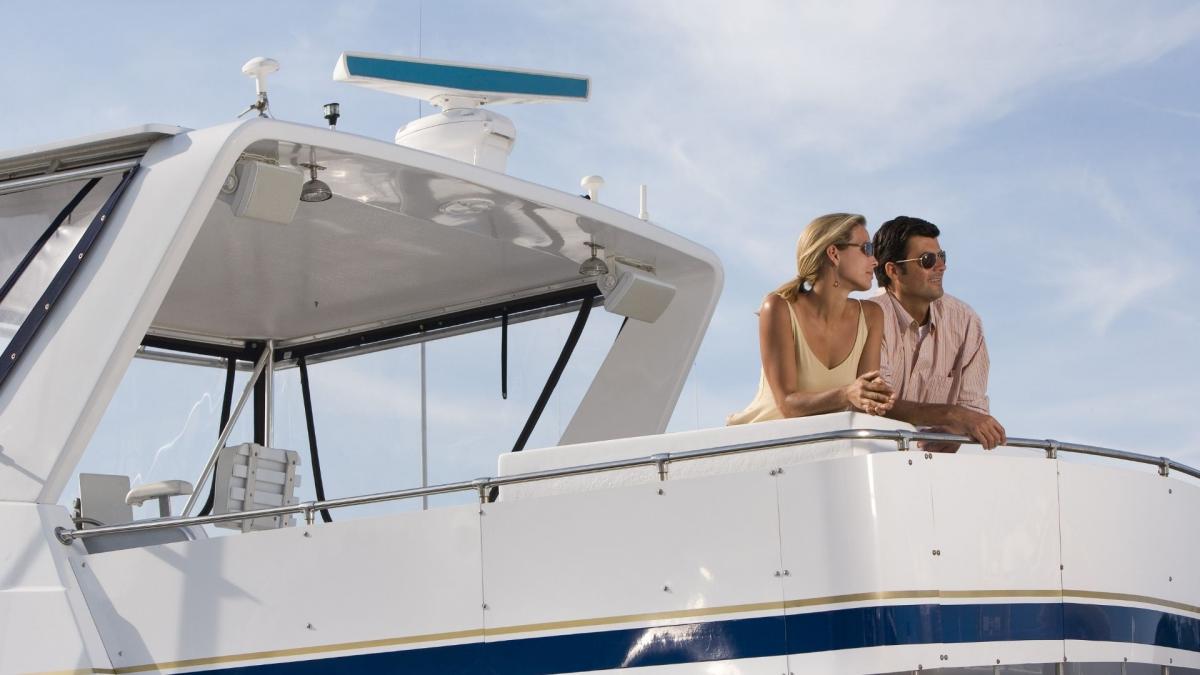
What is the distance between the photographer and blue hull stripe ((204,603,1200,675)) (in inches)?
181

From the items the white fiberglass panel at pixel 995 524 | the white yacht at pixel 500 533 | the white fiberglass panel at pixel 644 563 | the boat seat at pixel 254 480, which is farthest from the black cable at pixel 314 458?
the white fiberglass panel at pixel 995 524

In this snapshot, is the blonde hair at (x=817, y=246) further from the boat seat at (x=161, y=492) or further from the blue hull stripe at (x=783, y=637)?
the boat seat at (x=161, y=492)

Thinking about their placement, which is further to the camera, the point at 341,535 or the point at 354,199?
the point at 354,199

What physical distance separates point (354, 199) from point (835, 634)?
3458mm

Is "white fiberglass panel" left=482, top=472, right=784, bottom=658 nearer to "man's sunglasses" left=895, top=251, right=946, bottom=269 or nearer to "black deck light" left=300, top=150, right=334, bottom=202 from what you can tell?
"man's sunglasses" left=895, top=251, right=946, bottom=269

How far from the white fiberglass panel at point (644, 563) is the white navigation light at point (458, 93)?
2.96m

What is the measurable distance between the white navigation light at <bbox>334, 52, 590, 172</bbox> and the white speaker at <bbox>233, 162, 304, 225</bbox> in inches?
47.5

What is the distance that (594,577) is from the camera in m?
4.93

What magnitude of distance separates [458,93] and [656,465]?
11.3 ft

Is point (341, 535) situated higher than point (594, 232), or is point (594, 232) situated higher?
point (594, 232)

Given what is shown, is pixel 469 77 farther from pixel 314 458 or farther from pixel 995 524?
pixel 995 524

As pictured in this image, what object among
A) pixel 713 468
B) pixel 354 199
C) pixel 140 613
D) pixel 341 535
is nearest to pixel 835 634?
pixel 713 468

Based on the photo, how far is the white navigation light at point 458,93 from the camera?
761 centimetres

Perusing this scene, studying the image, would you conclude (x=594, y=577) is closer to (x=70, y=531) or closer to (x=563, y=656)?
(x=563, y=656)
